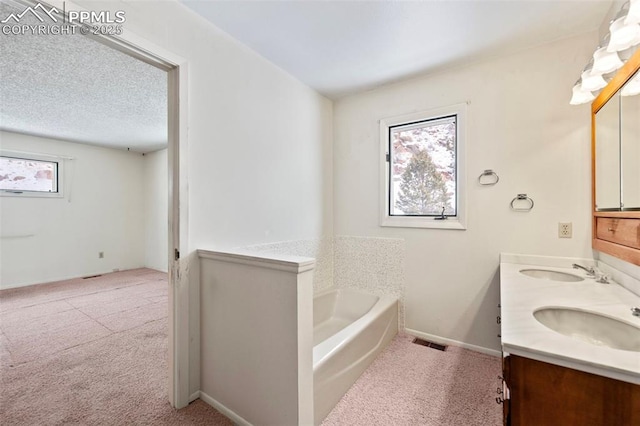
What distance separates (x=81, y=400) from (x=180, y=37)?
7.41 ft

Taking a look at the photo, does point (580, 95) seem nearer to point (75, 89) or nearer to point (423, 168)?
point (423, 168)

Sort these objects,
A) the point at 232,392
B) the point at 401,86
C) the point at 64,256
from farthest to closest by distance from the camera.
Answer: the point at 64,256 < the point at 401,86 < the point at 232,392

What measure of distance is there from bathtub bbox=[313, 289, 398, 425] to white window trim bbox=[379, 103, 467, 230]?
2.44 ft

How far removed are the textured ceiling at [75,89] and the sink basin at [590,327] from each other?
2781 millimetres

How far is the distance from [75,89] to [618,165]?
4.27 m

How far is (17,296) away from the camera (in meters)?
3.69

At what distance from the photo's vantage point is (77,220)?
4781 mm

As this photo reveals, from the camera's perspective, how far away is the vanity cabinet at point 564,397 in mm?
693

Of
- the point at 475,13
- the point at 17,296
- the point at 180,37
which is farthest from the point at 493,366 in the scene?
the point at 17,296

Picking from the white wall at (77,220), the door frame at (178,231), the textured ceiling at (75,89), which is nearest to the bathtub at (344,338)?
the door frame at (178,231)

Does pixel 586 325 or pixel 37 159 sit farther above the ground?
pixel 37 159

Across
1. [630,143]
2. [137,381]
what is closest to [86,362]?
[137,381]

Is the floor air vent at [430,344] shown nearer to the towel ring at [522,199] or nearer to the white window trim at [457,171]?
the white window trim at [457,171]

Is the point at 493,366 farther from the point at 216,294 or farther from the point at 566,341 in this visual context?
the point at 216,294
